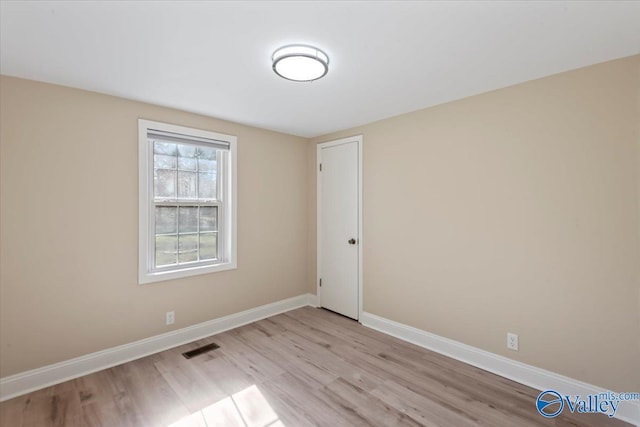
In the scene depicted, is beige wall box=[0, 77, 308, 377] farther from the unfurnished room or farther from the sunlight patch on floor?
the sunlight patch on floor

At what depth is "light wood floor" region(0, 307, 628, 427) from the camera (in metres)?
1.90

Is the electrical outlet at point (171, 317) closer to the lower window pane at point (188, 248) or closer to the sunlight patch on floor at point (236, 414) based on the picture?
the lower window pane at point (188, 248)

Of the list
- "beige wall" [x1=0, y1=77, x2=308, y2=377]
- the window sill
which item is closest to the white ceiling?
"beige wall" [x1=0, y1=77, x2=308, y2=377]

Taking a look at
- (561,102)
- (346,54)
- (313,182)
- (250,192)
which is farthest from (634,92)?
(250,192)

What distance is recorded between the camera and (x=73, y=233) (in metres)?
2.39

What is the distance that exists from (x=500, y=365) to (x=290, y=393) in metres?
1.76

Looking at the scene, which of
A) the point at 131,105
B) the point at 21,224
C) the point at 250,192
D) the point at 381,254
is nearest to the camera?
the point at 21,224

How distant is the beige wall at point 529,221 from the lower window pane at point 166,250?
91.8 inches

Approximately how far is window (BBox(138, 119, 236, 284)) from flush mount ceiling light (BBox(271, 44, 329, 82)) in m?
1.56

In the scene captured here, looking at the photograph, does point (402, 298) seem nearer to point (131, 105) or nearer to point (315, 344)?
point (315, 344)

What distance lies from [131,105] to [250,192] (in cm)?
148

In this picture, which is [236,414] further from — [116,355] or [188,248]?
[188,248]

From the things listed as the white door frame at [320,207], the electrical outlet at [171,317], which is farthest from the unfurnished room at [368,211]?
the white door frame at [320,207]

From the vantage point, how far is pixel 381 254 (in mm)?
3340
